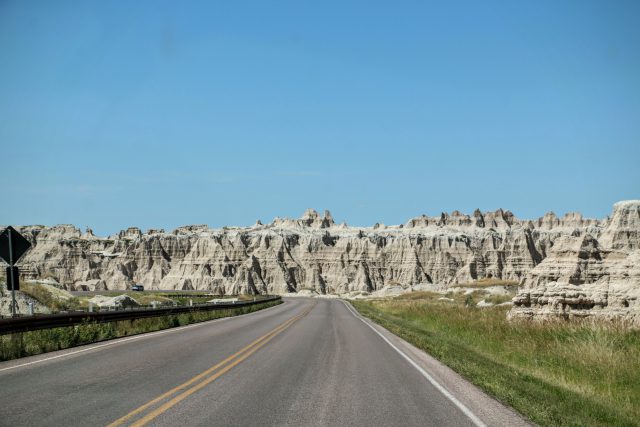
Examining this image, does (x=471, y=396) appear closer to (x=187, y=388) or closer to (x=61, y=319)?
(x=187, y=388)

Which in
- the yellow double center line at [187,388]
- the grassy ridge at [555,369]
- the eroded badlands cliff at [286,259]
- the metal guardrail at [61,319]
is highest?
the eroded badlands cliff at [286,259]

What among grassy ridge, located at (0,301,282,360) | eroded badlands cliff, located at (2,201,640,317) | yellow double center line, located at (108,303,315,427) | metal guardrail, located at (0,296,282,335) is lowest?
yellow double center line, located at (108,303,315,427)

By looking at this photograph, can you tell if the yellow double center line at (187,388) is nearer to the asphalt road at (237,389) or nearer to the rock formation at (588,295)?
the asphalt road at (237,389)

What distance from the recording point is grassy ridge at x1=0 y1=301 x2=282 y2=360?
1560 cm

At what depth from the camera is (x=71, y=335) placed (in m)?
18.5

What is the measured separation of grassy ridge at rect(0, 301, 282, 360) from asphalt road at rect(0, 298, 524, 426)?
768 mm

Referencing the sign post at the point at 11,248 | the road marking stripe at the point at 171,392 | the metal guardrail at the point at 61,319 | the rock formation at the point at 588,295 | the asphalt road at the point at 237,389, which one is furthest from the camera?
the rock formation at the point at 588,295

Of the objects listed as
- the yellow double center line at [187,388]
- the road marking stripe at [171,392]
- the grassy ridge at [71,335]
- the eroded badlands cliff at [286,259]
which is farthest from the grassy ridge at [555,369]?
the eroded badlands cliff at [286,259]

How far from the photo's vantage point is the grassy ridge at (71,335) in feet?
51.2

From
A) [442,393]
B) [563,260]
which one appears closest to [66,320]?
[442,393]

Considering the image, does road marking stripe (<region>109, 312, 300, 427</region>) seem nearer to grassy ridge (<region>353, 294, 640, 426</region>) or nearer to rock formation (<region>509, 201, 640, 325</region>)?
grassy ridge (<region>353, 294, 640, 426</region>)

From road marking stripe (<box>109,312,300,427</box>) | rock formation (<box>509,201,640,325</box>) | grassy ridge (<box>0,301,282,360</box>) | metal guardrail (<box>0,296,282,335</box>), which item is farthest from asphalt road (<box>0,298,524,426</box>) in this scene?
rock formation (<box>509,201,640,325</box>)

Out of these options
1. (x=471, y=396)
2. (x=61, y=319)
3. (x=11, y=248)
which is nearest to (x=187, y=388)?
(x=471, y=396)

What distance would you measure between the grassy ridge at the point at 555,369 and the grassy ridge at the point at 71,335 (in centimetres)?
1072
